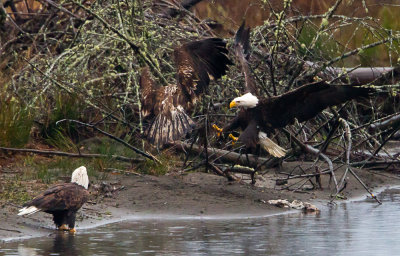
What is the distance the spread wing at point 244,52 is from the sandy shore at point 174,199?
44.0 inches

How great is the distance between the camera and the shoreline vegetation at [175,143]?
8.69 metres

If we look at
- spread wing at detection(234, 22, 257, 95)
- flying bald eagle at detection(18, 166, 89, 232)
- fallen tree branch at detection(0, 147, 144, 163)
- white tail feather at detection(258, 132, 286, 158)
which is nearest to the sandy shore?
flying bald eagle at detection(18, 166, 89, 232)

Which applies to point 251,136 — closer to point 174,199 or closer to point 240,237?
point 174,199

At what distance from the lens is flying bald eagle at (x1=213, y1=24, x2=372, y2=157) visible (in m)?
8.22

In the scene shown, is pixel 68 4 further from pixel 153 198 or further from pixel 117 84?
pixel 153 198

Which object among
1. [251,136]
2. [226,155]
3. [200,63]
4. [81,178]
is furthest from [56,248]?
[226,155]

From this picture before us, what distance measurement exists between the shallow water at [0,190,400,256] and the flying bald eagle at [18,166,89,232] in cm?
14

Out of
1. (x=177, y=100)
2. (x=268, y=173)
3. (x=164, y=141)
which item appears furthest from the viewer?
(x=268, y=173)

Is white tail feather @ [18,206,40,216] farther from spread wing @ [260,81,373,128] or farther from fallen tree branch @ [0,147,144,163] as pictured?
spread wing @ [260,81,373,128]

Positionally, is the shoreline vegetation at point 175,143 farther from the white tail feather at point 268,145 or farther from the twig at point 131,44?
the white tail feather at point 268,145

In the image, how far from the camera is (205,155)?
9383 mm

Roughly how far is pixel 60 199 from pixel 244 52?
3.39 meters

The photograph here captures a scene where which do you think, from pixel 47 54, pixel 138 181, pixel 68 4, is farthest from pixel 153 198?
pixel 68 4

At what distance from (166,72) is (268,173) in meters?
1.83
